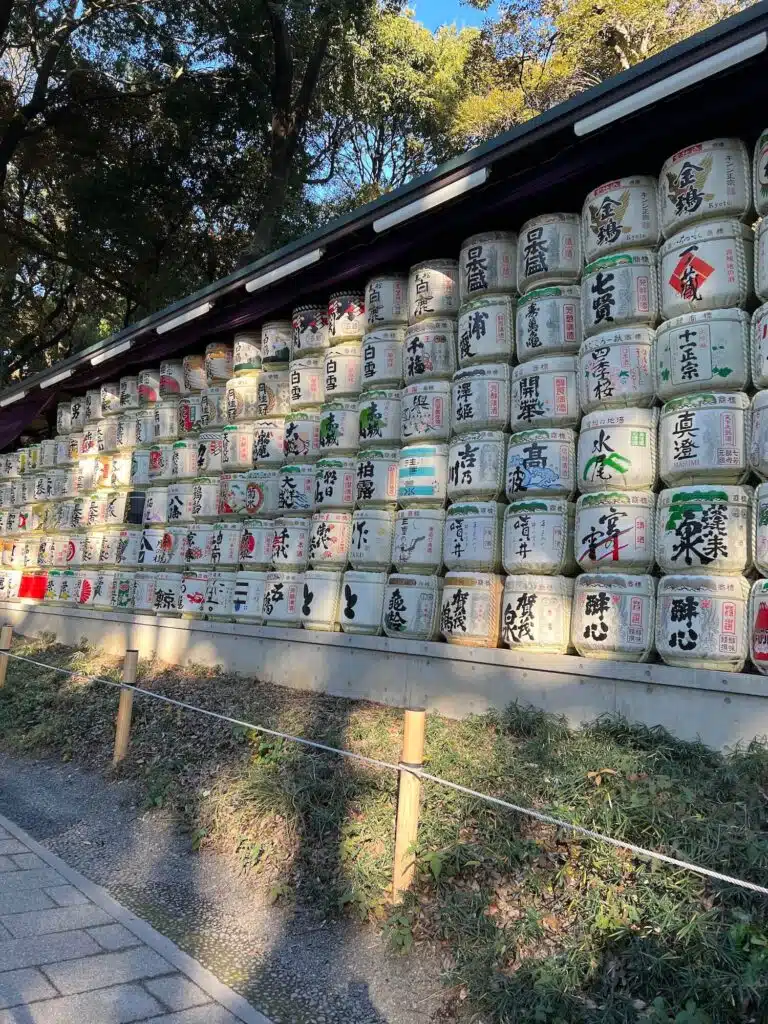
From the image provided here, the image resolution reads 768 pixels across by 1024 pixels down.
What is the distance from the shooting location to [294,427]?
20.9ft

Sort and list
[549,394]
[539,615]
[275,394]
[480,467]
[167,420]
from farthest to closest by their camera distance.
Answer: [167,420], [275,394], [480,467], [549,394], [539,615]

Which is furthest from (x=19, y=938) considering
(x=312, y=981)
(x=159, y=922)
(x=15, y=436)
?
(x=15, y=436)

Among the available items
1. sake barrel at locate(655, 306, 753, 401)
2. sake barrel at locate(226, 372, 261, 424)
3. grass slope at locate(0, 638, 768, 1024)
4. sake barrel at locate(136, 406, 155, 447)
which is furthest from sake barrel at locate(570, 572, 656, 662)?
sake barrel at locate(136, 406, 155, 447)

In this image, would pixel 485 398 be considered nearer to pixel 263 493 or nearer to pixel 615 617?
pixel 615 617

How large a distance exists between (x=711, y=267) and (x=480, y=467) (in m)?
1.74

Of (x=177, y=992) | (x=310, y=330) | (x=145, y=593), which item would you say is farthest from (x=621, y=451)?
(x=145, y=593)

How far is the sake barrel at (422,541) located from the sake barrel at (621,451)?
1160 mm

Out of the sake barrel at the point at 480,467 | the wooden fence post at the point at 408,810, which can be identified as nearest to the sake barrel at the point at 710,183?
the sake barrel at the point at 480,467

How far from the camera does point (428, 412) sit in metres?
5.33

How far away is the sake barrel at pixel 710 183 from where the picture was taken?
4035 mm

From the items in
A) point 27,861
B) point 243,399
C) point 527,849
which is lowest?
point 27,861

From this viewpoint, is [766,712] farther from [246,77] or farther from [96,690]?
[246,77]

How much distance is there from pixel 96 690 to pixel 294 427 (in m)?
3.06

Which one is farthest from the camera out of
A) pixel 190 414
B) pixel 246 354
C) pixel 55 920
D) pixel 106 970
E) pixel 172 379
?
pixel 172 379
